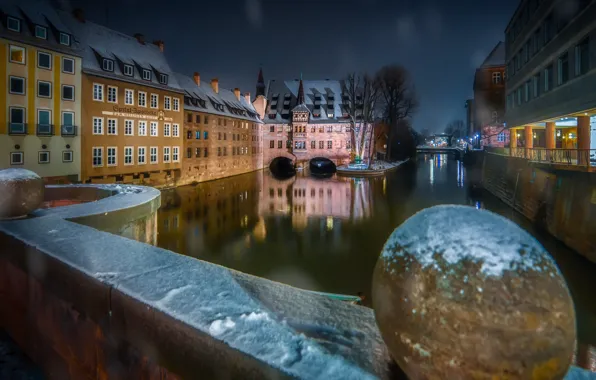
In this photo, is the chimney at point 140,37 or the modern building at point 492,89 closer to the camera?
the chimney at point 140,37

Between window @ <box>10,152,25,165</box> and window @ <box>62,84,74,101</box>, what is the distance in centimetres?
536

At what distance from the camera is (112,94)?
3269cm

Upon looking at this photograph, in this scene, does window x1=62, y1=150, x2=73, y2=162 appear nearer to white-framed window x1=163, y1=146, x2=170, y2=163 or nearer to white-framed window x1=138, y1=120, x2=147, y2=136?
white-framed window x1=138, y1=120, x2=147, y2=136

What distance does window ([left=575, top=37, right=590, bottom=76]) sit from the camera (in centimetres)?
1783

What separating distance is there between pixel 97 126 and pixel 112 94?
10.7ft

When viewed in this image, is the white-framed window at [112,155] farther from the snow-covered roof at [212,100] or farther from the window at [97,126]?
the snow-covered roof at [212,100]

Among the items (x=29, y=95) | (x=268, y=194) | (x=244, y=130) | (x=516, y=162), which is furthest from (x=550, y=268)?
(x=244, y=130)

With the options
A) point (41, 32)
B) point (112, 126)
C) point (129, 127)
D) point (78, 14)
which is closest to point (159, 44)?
point (78, 14)

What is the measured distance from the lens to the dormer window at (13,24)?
989 inches

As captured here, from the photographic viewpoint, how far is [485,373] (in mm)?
1738

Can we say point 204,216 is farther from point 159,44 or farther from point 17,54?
point 159,44

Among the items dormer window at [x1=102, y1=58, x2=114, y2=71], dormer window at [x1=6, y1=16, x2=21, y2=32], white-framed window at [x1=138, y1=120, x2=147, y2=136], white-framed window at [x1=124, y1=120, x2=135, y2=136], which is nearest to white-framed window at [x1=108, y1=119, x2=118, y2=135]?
white-framed window at [x1=124, y1=120, x2=135, y2=136]

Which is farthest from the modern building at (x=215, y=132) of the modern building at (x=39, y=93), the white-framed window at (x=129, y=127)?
the modern building at (x=39, y=93)

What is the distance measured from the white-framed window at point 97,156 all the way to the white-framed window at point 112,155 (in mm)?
773
